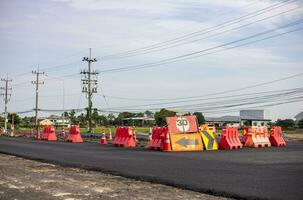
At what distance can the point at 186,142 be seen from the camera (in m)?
21.3

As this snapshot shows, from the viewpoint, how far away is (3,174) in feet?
37.8

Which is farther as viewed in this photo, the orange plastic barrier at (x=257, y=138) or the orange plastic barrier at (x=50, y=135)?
the orange plastic barrier at (x=50, y=135)

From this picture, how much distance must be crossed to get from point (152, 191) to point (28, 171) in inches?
199

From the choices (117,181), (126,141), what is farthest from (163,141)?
(117,181)

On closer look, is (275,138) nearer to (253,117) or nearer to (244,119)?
(244,119)

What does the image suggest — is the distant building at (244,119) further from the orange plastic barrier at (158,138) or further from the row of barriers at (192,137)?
the orange plastic barrier at (158,138)

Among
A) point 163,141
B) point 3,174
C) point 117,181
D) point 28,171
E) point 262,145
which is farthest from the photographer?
point 262,145

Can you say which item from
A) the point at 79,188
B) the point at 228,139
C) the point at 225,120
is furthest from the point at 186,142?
the point at 225,120

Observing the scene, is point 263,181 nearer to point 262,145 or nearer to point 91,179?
point 91,179

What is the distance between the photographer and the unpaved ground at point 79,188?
7.98 metres

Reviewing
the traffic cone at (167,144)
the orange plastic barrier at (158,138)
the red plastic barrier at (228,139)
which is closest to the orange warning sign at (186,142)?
the traffic cone at (167,144)

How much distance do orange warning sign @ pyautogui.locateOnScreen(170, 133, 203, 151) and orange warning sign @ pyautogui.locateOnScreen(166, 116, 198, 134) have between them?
212 millimetres

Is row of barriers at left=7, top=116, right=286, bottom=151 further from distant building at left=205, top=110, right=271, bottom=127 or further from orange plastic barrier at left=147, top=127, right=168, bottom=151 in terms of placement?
distant building at left=205, top=110, right=271, bottom=127

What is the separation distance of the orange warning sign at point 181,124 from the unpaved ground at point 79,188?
31.8 ft
